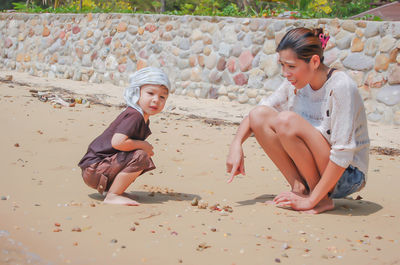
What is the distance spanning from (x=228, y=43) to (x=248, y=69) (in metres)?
0.57

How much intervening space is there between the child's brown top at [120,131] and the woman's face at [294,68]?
911 mm

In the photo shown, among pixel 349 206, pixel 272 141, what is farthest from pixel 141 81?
pixel 349 206

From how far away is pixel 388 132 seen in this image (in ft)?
21.5

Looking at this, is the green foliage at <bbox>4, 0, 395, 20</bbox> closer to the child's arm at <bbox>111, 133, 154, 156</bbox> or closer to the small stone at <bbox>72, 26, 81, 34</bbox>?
the small stone at <bbox>72, 26, 81, 34</bbox>

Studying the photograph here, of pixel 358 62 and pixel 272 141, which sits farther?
pixel 358 62

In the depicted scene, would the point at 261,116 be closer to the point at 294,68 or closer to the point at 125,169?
the point at 294,68

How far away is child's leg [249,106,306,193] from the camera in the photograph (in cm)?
343

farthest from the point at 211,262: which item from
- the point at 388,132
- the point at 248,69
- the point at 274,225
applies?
the point at 248,69

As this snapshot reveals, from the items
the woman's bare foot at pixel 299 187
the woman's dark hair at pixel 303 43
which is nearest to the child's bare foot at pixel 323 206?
the woman's bare foot at pixel 299 187

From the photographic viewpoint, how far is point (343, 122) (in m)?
3.13

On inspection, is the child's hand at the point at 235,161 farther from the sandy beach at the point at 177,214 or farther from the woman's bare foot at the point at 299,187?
the woman's bare foot at the point at 299,187

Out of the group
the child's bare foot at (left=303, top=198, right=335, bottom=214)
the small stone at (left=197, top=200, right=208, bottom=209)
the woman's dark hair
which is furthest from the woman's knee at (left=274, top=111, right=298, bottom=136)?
the small stone at (left=197, top=200, right=208, bottom=209)

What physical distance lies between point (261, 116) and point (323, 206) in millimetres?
661

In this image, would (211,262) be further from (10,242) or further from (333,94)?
(333,94)
